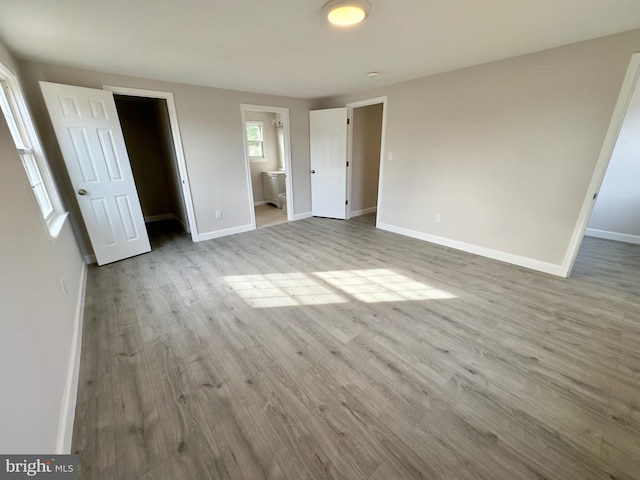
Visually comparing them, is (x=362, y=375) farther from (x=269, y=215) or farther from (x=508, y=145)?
(x=269, y=215)

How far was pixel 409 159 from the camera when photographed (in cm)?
387

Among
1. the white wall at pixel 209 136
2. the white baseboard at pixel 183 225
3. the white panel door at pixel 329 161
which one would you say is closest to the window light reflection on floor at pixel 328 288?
the white wall at pixel 209 136

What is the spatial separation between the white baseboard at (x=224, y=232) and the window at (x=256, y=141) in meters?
2.60

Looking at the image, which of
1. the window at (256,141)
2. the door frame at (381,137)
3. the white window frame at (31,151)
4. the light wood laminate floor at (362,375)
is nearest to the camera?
the light wood laminate floor at (362,375)

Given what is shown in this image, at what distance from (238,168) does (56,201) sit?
228cm

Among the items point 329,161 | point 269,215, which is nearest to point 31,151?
point 269,215

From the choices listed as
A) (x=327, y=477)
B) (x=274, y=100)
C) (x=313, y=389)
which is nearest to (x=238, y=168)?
(x=274, y=100)

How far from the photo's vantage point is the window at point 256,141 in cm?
629

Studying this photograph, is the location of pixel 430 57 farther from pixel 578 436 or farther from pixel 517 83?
pixel 578 436

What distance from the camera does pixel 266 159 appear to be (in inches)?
262

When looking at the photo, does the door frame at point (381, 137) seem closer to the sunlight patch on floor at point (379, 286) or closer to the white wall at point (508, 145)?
the white wall at point (508, 145)

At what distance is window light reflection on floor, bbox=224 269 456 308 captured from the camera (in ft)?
8.02

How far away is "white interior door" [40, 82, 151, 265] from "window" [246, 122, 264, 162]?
11.3ft

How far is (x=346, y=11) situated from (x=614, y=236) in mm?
5038
